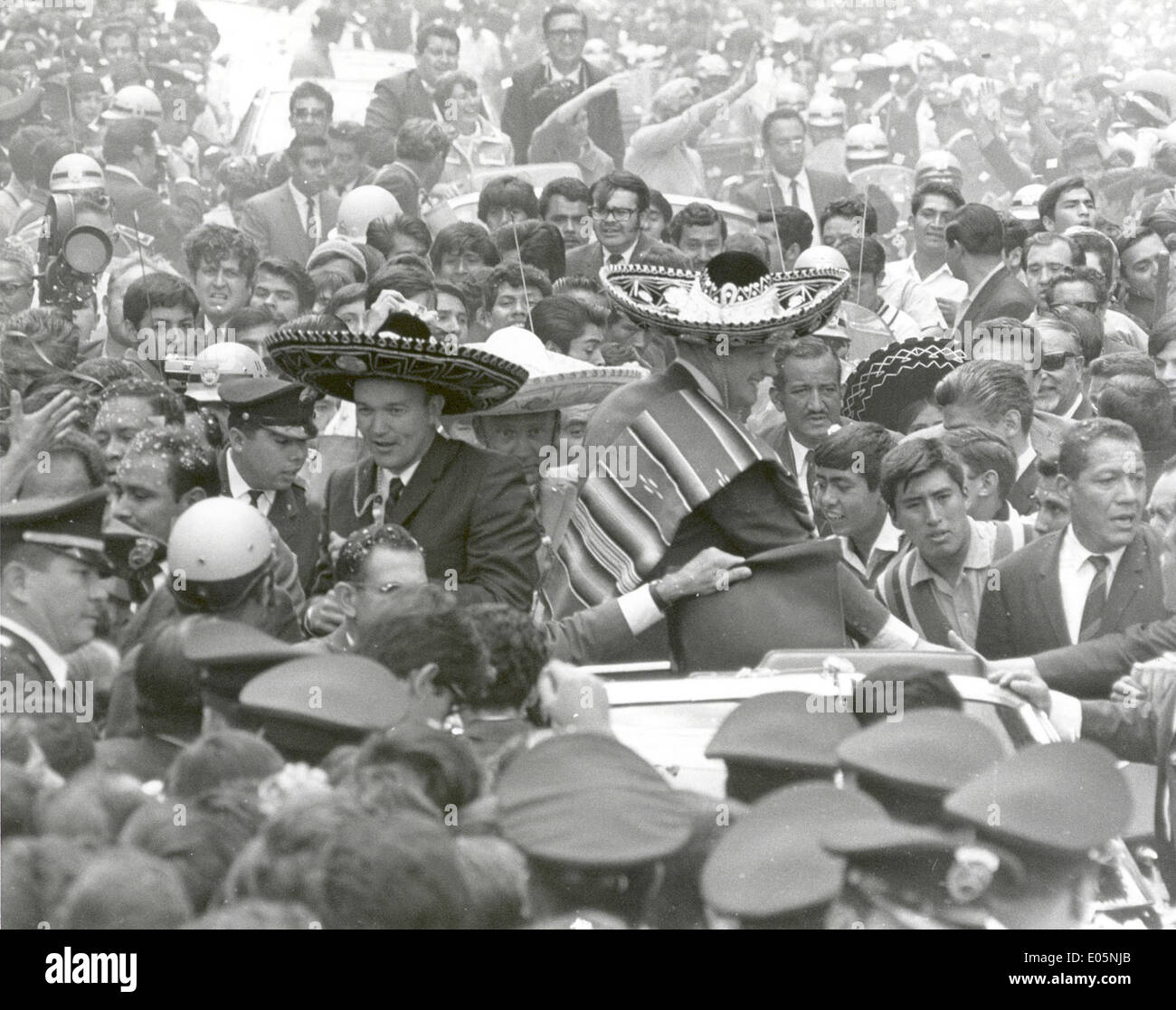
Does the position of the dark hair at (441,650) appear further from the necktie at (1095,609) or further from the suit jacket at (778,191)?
the suit jacket at (778,191)

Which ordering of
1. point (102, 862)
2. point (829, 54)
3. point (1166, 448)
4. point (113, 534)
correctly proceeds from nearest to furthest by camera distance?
1. point (102, 862)
2. point (113, 534)
3. point (1166, 448)
4. point (829, 54)

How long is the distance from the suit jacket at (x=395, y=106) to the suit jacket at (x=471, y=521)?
12.4ft

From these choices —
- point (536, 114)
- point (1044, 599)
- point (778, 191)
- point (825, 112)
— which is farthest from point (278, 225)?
point (1044, 599)

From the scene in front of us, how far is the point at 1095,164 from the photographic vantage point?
9.63 m

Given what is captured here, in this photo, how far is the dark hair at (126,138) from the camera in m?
8.41

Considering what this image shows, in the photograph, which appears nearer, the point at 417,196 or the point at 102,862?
the point at 102,862

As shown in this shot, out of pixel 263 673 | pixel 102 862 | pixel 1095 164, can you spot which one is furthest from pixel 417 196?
pixel 102 862

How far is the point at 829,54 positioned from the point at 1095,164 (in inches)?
55.5

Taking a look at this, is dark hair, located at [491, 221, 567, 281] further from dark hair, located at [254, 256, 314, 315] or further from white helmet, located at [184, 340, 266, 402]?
white helmet, located at [184, 340, 266, 402]

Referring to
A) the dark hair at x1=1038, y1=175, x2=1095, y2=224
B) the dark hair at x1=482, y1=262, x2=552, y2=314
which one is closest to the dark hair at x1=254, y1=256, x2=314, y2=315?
the dark hair at x1=482, y1=262, x2=552, y2=314

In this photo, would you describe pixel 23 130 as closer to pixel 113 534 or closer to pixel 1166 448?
pixel 113 534

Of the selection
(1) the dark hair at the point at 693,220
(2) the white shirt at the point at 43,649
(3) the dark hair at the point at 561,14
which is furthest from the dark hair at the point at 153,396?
(3) the dark hair at the point at 561,14

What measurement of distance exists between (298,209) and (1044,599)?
4073mm
